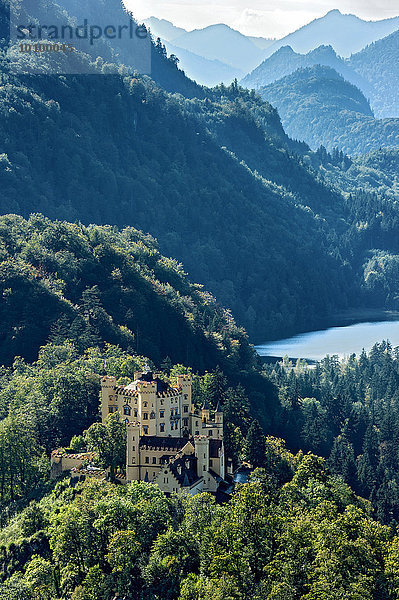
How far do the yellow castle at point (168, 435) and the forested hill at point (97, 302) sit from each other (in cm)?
3957

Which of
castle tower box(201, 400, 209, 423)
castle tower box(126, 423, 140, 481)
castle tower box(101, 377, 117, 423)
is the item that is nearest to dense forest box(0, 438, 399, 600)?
castle tower box(126, 423, 140, 481)

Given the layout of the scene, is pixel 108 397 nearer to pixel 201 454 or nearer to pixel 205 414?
pixel 205 414

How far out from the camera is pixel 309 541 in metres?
66.8

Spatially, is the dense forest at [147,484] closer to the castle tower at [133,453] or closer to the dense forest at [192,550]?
the dense forest at [192,550]

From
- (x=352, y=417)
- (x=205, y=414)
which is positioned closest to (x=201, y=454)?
(x=205, y=414)

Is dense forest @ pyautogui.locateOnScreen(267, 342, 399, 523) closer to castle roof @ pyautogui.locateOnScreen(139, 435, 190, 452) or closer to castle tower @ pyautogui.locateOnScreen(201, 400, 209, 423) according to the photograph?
castle tower @ pyautogui.locateOnScreen(201, 400, 209, 423)

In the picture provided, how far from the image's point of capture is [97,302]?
144750 millimetres

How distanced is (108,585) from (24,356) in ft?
211

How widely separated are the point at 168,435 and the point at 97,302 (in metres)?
62.1

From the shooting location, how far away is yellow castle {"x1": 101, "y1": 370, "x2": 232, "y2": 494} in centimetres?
7900

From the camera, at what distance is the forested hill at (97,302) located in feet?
442

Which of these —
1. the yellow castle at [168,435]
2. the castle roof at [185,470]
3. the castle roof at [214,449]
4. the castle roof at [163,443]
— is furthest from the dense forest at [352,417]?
the castle roof at [163,443]

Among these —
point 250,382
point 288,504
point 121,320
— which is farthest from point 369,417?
point 288,504

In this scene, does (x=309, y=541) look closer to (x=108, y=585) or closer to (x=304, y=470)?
(x=108, y=585)
